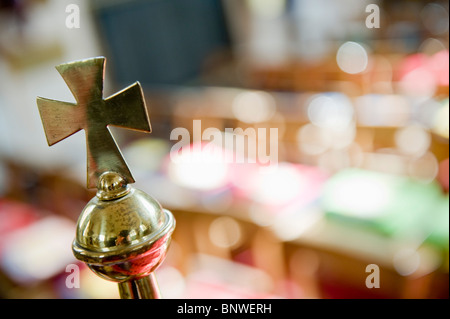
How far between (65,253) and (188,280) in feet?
2.37

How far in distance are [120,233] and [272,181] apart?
Answer: 2.51 m

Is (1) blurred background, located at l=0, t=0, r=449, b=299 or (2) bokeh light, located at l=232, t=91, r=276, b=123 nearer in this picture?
(1) blurred background, located at l=0, t=0, r=449, b=299

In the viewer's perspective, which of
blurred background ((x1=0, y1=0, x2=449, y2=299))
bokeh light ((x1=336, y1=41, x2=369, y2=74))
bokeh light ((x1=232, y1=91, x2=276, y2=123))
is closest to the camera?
blurred background ((x1=0, y1=0, x2=449, y2=299))

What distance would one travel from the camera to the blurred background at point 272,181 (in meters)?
2.25

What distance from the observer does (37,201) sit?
195 inches

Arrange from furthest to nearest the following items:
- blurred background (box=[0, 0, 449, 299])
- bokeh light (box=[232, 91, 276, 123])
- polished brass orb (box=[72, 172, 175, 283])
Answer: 1. bokeh light (box=[232, 91, 276, 123])
2. blurred background (box=[0, 0, 449, 299])
3. polished brass orb (box=[72, 172, 175, 283])

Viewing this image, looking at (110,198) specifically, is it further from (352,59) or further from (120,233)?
(352,59)

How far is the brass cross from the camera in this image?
17.6 inches

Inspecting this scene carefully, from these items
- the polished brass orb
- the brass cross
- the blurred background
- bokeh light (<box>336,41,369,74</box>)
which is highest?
the brass cross

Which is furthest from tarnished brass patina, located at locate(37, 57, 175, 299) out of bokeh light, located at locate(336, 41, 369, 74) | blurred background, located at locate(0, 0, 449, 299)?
bokeh light, located at locate(336, 41, 369, 74)

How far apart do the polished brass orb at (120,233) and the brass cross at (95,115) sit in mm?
22

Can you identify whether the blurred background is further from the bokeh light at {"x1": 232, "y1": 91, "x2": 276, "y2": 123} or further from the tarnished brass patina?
the tarnished brass patina

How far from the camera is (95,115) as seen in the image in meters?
0.46
